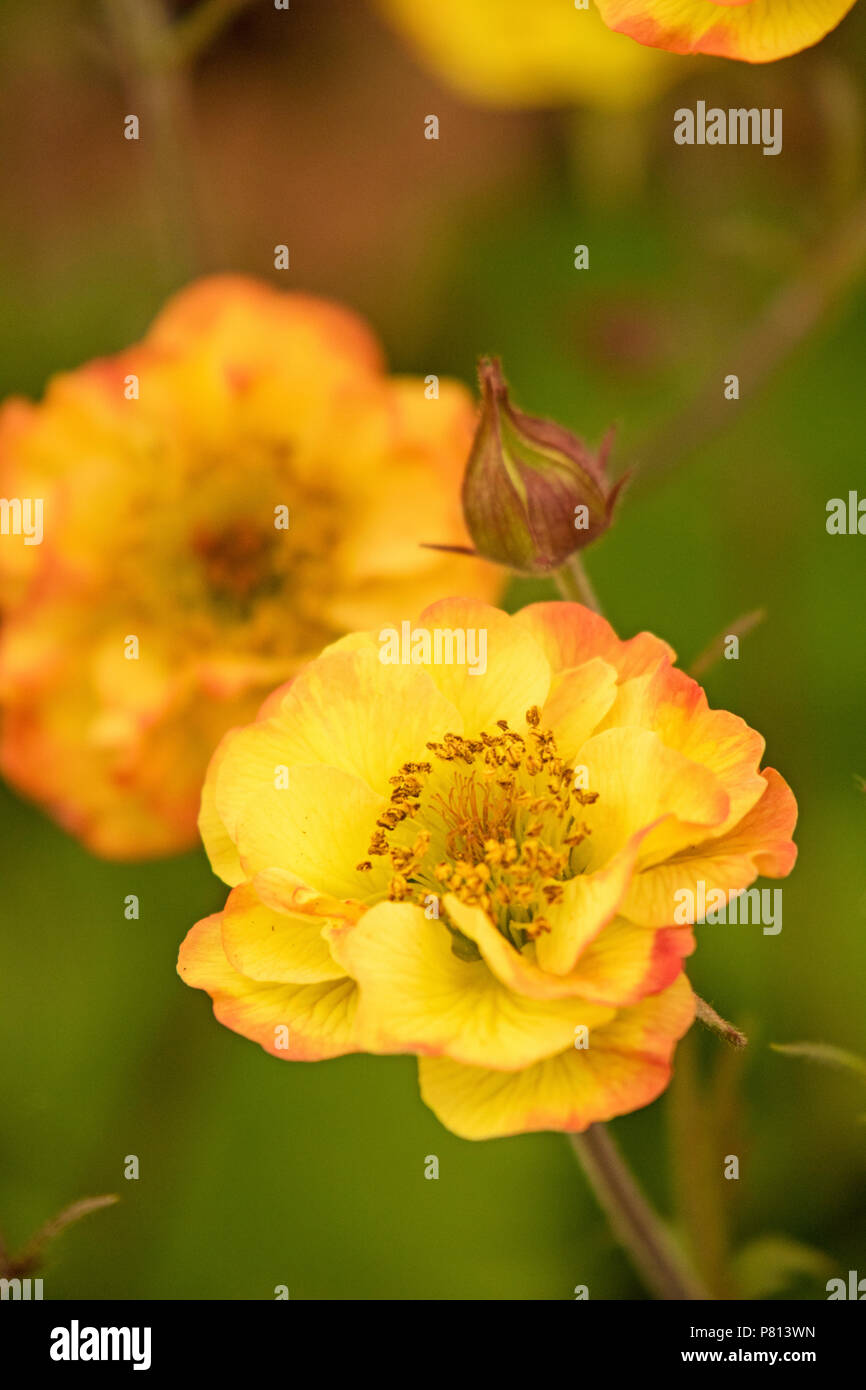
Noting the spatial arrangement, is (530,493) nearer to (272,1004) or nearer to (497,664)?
(497,664)

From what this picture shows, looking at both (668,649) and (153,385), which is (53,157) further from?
(668,649)

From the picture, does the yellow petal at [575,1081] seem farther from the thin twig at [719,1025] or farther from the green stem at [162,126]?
the green stem at [162,126]

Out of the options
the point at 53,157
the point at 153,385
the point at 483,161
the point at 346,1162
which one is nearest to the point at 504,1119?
the point at 153,385

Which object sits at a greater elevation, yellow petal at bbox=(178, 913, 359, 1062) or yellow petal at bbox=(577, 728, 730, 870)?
yellow petal at bbox=(577, 728, 730, 870)

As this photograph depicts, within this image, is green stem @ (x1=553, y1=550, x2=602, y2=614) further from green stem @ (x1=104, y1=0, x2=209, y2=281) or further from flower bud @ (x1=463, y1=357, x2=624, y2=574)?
green stem @ (x1=104, y1=0, x2=209, y2=281)

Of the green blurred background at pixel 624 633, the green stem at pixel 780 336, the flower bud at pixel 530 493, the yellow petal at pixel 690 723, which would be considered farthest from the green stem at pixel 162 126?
the yellow petal at pixel 690 723

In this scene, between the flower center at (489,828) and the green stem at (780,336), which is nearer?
the flower center at (489,828)

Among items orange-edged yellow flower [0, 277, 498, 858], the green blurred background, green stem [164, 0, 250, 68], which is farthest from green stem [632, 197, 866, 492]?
green stem [164, 0, 250, 68]
